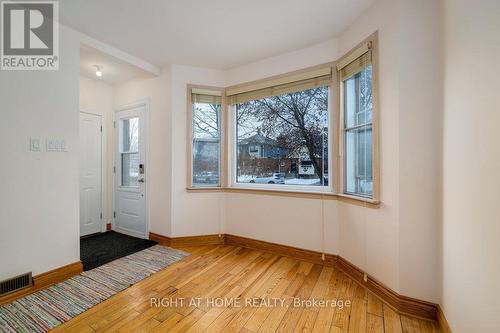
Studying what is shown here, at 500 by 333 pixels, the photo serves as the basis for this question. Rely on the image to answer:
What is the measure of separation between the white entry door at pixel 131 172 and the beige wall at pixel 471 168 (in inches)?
144

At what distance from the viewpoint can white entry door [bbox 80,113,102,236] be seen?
3.59 meters

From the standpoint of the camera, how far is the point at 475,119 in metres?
1.19

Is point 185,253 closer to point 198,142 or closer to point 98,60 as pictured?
point 198,142

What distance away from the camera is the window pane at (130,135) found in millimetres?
3662

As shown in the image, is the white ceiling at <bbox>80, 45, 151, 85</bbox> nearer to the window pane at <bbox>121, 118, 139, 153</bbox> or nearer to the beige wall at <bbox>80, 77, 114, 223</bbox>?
the beige wall at <bbox>80, 77, 114, 223</bbox>

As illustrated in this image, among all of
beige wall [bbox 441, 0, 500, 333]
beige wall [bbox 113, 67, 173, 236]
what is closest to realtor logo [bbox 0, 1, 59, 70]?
beige wall [bbox 113, 67, 173, 236]

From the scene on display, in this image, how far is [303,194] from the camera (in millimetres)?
2746

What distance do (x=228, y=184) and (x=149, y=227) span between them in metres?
1.45

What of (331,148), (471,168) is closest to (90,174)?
(331,148)

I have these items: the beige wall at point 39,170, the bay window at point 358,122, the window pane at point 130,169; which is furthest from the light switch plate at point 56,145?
the bay window at point 358,122

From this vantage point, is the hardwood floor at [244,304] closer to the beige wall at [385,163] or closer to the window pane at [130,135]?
the beige wall at [385,163]

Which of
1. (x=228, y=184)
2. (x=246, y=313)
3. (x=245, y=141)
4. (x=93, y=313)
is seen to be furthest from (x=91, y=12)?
(x=246, y=313)

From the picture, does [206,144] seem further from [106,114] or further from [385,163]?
[385,163]

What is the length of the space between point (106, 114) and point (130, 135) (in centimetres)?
64
